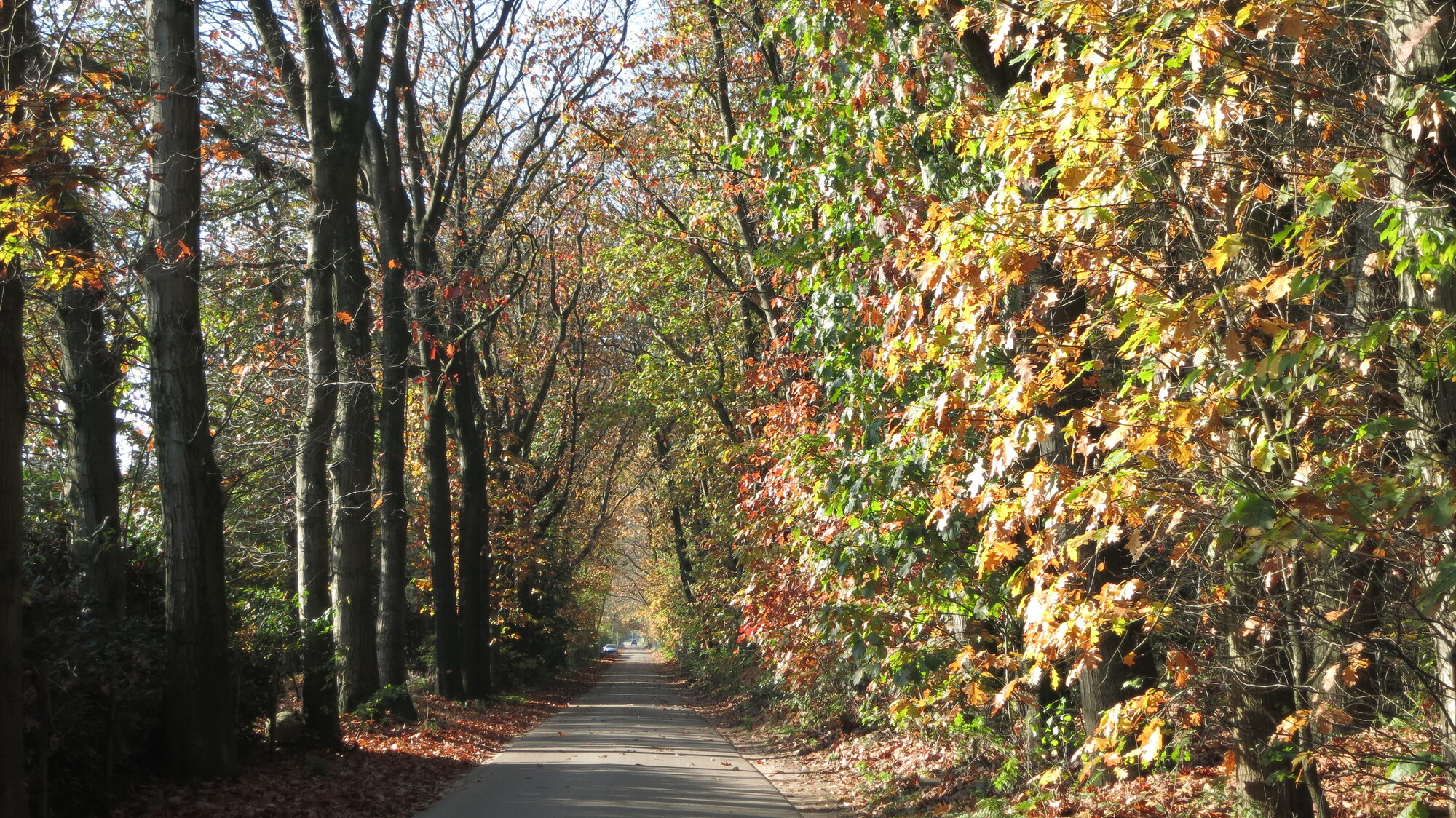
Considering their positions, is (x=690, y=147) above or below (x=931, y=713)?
above

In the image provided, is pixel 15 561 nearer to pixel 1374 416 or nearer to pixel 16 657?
pixel 16 657

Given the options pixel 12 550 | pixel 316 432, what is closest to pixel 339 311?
pixel 316 432

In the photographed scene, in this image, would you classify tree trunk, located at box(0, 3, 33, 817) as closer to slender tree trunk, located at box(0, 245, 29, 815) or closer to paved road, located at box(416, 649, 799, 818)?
slender tree trunk, located at box(0, 245, 29, 815)

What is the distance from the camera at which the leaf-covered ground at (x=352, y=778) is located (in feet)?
30.0

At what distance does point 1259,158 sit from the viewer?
18.5ft

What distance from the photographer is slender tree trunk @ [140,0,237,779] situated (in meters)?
9.78

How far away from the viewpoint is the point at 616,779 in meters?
12.7

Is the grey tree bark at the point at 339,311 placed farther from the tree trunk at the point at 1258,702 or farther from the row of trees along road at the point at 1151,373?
the tree trunk at the point at 1258,702

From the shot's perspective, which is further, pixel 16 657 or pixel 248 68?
pixel 248 68

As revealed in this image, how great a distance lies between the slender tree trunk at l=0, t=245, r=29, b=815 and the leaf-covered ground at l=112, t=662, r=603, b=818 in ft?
6.58

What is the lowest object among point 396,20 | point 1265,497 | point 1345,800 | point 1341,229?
point 1345,800

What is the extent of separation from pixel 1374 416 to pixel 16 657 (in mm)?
8158

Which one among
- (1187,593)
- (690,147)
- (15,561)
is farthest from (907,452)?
(690,147)

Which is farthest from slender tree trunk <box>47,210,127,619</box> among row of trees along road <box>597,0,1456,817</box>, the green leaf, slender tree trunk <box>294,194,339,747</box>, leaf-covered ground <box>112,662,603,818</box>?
the green leaf
